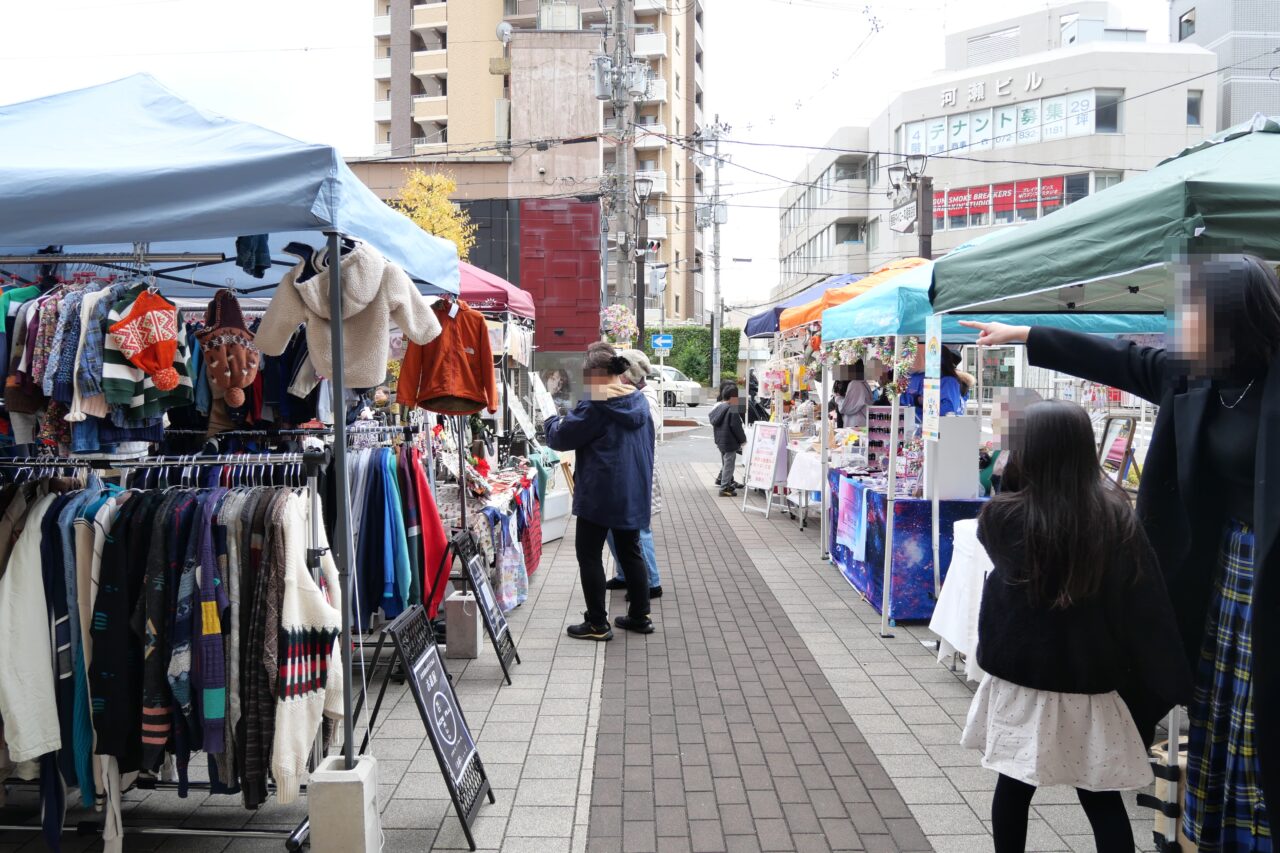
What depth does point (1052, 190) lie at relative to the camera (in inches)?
1307

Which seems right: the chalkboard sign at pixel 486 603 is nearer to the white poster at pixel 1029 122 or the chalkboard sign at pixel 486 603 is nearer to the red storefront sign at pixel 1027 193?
the red storefront sign at pixel 1027 193

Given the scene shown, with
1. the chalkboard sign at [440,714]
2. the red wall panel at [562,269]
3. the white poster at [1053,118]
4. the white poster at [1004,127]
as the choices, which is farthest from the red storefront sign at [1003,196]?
the chalkboard sign at [440,714]

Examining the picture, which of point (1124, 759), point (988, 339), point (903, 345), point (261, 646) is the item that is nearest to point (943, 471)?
point (903, 345)

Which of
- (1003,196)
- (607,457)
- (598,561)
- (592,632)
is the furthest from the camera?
(1003,196)

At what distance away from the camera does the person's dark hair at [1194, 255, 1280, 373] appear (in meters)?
2.33

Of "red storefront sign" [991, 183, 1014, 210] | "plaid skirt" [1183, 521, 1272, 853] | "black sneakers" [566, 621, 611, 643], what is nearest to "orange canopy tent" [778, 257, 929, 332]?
"black sneakers" [566, 621, 611, 643]

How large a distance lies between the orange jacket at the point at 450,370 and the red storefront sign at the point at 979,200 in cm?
3400

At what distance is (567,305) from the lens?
20016 millimetres

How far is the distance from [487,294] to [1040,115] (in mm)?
31838

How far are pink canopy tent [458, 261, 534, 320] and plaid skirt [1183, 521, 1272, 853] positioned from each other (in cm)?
639

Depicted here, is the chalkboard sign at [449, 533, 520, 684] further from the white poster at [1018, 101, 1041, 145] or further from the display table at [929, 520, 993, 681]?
the white poster at [1018, 101, 1041, 145]

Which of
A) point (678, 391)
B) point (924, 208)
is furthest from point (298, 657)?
point (678, 391)

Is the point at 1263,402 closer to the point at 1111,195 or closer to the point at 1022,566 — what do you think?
the point at 1022,566

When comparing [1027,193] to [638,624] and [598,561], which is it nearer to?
[638,624]
